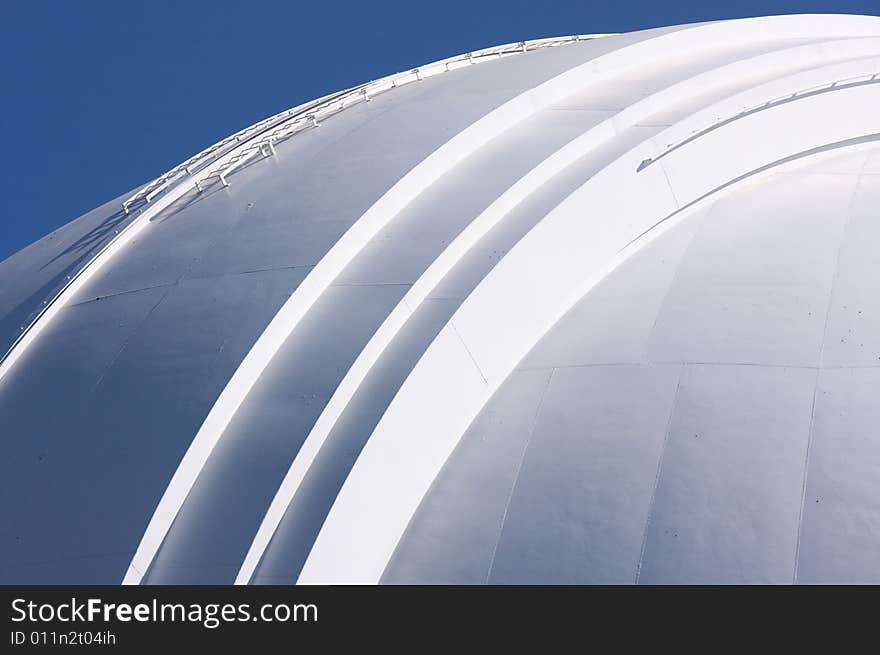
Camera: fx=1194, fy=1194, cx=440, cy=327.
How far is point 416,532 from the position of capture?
559 inches

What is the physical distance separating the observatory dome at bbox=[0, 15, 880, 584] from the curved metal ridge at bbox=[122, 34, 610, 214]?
118 cm

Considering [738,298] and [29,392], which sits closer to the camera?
[738,298]

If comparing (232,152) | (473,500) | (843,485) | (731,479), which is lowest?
(843,485)

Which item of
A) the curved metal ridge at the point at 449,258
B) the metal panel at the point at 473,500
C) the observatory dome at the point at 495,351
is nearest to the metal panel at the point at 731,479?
the observatory dome at the point at 495,351

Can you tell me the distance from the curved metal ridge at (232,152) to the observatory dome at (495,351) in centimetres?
15

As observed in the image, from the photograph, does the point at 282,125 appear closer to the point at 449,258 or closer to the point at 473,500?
the point at 449,258

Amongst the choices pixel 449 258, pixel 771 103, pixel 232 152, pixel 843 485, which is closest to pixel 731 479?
pixel 843 485

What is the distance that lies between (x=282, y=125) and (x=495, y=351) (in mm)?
8482

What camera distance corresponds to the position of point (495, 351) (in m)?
15.6

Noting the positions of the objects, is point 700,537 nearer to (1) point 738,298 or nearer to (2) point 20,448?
(1) point 738,298

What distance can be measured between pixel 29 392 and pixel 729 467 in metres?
10.0

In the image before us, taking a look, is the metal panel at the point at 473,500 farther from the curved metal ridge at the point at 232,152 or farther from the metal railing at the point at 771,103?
the curved metal ridge at the point at 232,152
